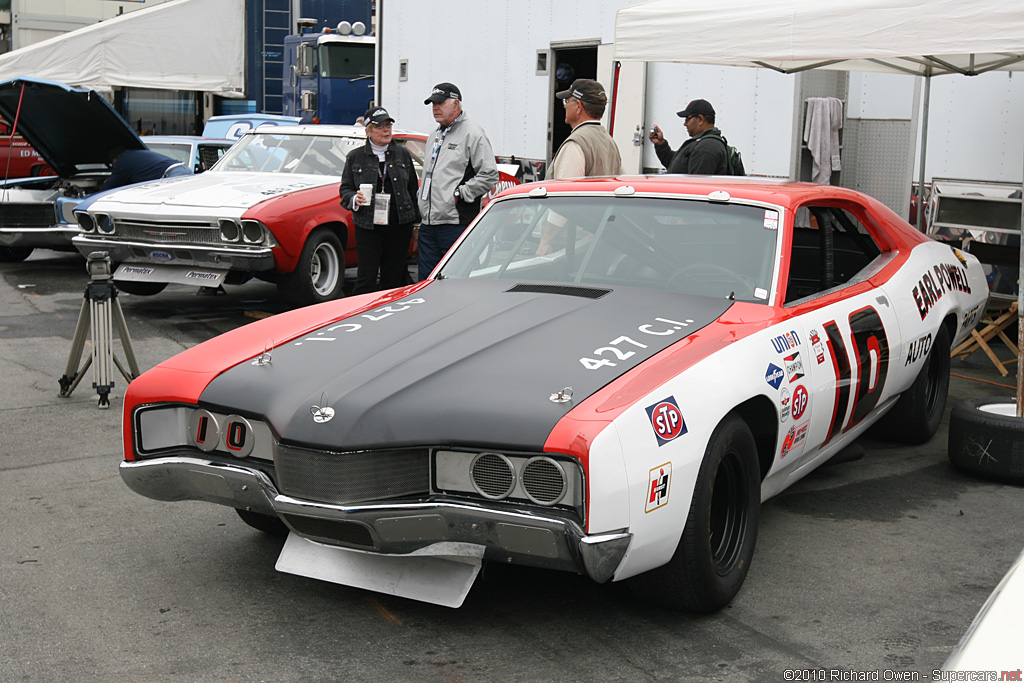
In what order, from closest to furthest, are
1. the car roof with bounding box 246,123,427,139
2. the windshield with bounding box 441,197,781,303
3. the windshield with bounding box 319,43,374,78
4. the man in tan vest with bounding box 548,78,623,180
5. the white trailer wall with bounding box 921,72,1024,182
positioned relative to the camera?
1. the windshield with bounding box 441,197,781,303
2. the man in tan vest with bounding box 548,78,623,180
3. the white trailer wall with bounding box 921,72,1024,182
4. the car roof with bounding box 246,123,427,139
5. the windshield with bounding box 319,43,374,78

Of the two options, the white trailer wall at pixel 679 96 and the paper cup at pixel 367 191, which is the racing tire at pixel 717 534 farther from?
the white trailer wall at pixel 679 96

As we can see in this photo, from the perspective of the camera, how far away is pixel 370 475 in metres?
3.15

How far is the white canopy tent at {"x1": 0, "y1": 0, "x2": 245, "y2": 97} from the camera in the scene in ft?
49.8

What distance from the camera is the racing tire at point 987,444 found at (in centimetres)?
488

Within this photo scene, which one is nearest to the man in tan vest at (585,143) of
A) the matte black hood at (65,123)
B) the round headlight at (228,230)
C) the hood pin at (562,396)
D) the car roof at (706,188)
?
the car roof at (706,188)

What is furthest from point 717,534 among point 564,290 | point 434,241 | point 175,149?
point 175,149

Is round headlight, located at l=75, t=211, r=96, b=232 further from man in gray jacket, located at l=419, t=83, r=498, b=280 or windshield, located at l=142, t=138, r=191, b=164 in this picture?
windshield, located at l=142, t=138, r=191, b=164

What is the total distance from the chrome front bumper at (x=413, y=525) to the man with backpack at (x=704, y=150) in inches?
177

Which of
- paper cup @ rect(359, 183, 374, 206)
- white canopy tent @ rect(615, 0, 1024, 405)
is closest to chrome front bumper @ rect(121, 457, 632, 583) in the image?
white canopy tent @ rect(615, 0, 1024, 405)

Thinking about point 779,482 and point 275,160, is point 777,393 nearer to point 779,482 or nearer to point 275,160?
point 779,482

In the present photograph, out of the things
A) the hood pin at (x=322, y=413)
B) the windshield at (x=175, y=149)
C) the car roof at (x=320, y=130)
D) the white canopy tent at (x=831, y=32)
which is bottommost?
the hood pin at (x=322, y=413)

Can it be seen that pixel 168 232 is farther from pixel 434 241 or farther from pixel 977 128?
pixel 977 128

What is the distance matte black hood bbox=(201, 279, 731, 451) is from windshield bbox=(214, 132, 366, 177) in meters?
5.71

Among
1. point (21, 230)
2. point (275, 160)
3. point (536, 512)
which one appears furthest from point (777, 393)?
point (21, 230)
